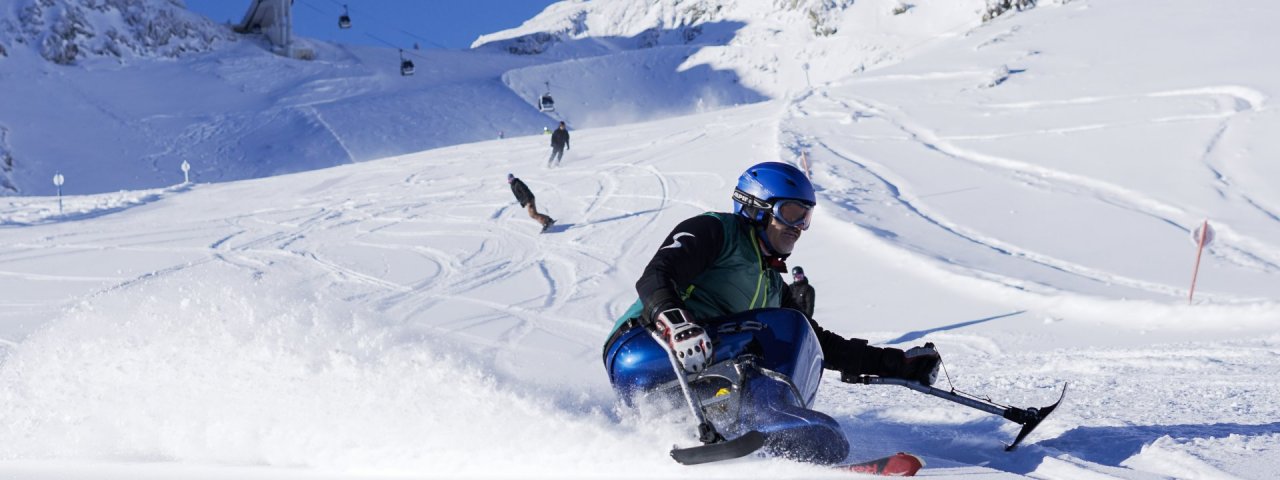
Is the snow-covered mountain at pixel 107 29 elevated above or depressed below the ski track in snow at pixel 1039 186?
above

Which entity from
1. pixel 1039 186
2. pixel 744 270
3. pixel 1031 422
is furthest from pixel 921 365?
pixel 1039 186

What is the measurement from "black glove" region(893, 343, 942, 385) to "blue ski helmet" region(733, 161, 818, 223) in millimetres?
784

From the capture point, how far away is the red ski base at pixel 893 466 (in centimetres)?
330

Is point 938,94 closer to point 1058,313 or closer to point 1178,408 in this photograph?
point 1058,313

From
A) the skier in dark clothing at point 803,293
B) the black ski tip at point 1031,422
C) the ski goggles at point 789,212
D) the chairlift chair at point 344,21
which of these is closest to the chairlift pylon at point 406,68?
the chairlift chair at point 344,21

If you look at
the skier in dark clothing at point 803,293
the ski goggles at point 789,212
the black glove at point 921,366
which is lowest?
the skier in dark clothing at point 803,293

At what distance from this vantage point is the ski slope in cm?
402

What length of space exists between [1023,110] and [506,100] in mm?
35003

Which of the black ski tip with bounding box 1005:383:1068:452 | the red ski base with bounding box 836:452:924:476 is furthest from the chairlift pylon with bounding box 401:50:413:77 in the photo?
the red ski base with bounding box 836:452:924:476

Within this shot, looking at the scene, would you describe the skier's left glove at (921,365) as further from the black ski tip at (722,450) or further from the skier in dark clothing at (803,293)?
the skier in dark clothing at (803,293)

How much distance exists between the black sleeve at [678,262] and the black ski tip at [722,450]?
1.95 feet

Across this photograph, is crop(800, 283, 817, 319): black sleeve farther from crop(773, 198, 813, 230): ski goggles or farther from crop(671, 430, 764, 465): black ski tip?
crop(671, 430, 764, 465): black ski tip

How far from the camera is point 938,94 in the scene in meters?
31.1

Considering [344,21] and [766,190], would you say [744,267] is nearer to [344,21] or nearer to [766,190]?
[766,190]
